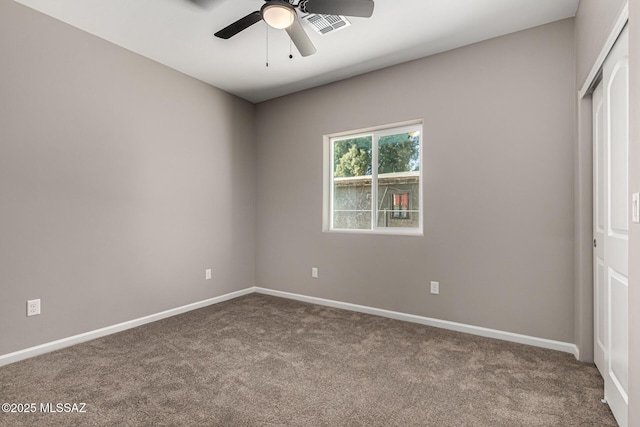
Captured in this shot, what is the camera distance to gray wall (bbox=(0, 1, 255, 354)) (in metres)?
2.36

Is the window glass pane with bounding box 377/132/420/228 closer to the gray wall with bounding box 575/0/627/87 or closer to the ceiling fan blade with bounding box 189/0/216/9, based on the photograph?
the gray wall with bounding box 575/0/627/87

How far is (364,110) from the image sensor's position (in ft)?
11.7

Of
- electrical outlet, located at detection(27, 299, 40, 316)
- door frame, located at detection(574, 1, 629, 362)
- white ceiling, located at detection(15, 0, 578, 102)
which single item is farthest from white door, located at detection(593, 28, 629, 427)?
electrical outlet, located at detection(27, 299, 40, 316)

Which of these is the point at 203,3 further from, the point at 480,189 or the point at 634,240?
the point at 634,240

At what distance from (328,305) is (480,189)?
210 cm

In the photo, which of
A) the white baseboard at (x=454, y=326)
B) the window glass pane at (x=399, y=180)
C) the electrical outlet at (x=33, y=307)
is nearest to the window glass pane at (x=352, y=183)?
the window glass pane at (x=399, y=180)

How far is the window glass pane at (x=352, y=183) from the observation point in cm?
372

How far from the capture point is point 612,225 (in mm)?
1830

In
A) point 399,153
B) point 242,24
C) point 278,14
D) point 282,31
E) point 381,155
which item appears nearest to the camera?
point 278,14

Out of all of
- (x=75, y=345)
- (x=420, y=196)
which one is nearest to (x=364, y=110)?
(x=420, y=196)

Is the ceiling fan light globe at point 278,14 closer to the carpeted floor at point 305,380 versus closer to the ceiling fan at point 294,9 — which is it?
the ceiling fan at point 294,9

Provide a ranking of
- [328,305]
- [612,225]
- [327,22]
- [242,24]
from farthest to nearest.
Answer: [328,305], [327,22], [242,24], [612,225]

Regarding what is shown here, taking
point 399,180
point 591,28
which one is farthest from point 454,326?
point 591,28

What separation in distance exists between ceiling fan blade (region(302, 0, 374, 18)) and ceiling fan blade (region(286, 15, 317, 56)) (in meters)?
0.14
